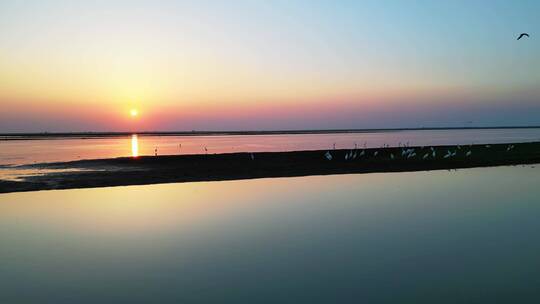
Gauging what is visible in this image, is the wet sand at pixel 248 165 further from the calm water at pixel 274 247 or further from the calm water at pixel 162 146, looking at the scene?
the calm water at pixel 162 146

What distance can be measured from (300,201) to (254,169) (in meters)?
13.9

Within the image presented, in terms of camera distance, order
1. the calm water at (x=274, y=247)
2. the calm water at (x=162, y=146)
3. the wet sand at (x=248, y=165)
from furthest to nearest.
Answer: the calm water at (x=162, y=146) < the wet sand at (x=248, y=165) < the calm water at (x=274, y=247)

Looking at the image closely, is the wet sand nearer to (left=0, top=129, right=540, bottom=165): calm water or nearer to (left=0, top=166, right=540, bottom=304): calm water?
(left=0, top=166, right=540, bottom=304): calm water

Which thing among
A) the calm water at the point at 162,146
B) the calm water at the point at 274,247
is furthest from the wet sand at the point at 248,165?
the calm water at the point at 162,146

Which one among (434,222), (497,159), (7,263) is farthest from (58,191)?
(497,159)

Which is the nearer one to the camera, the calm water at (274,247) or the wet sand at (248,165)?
the calm water at (274,247)

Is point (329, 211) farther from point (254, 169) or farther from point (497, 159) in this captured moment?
point (497, 159)

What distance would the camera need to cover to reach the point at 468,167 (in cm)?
3334

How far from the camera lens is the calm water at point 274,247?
8547mm

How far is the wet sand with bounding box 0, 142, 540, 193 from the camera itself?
26.5m

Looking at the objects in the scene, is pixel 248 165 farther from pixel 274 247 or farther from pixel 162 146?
pixel 162 146

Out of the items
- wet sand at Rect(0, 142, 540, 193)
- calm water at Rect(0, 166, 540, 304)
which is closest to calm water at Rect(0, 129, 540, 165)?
wet sand at Rect(0, 142, 540, 193)

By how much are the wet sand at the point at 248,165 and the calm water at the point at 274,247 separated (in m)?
5.22

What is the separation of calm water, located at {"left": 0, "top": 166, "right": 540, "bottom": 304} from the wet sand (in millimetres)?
5221
